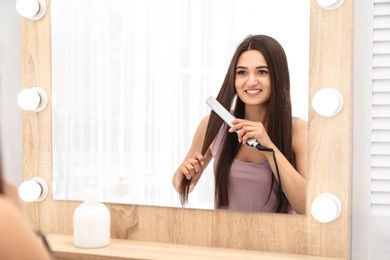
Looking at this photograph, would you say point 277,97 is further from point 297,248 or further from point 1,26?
point 1,26

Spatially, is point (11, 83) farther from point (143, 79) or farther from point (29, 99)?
point (143, 79)

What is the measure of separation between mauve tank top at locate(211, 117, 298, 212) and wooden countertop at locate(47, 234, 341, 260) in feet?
0.35

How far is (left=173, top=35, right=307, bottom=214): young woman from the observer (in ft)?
4.12

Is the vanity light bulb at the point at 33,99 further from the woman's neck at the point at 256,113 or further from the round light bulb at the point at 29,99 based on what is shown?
the woman's neck at the point at 256,113

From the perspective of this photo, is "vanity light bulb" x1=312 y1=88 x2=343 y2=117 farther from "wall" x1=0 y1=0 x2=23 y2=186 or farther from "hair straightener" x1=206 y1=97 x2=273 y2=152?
"wall" x1=0 y1=0 x2=23 y2=186

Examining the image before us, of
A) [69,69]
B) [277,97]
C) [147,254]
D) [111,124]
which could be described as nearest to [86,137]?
[111,124]

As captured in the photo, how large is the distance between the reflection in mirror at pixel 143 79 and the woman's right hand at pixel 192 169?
2cm

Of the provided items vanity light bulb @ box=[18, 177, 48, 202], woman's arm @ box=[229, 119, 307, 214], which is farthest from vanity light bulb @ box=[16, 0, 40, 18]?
woman's arm @ box=[229, 119, 307, 214]

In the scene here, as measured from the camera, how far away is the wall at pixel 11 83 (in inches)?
60.2

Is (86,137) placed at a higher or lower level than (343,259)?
higher

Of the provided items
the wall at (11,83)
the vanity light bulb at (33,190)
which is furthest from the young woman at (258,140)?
the wall at (11,83)

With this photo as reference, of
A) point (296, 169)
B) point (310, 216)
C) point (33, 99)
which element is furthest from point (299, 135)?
point (33, 99)

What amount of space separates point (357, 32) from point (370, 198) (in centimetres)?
39

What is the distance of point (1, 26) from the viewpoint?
1545 millimetres
